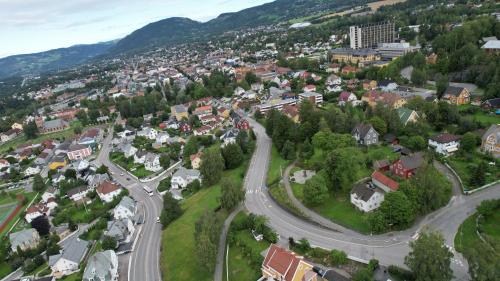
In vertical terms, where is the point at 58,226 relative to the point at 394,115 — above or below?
below

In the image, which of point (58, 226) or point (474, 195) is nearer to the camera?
point (474, 195)

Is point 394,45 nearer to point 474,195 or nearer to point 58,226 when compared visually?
point 474,195

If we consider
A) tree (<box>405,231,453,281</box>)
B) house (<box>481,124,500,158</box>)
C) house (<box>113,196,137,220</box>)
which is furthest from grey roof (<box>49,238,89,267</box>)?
house (<box>481,124,500,158</box>)

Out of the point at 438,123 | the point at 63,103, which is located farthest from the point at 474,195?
the point at 63,103

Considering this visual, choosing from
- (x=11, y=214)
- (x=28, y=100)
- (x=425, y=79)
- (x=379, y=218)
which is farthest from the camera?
(x=28, y=100)

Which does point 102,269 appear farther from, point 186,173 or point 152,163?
point 152,163

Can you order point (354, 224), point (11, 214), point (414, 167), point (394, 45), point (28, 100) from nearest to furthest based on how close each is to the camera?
point (354, 224), point (414, 167), point (11, 214), point (394, 45), point (28, 100)

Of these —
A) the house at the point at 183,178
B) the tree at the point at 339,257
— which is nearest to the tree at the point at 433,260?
the tree at the point at 339,257

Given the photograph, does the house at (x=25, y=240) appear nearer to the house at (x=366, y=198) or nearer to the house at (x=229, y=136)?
the house at (x=229, y=136)

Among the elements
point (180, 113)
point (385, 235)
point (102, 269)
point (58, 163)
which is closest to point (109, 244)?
point (102, 269)
